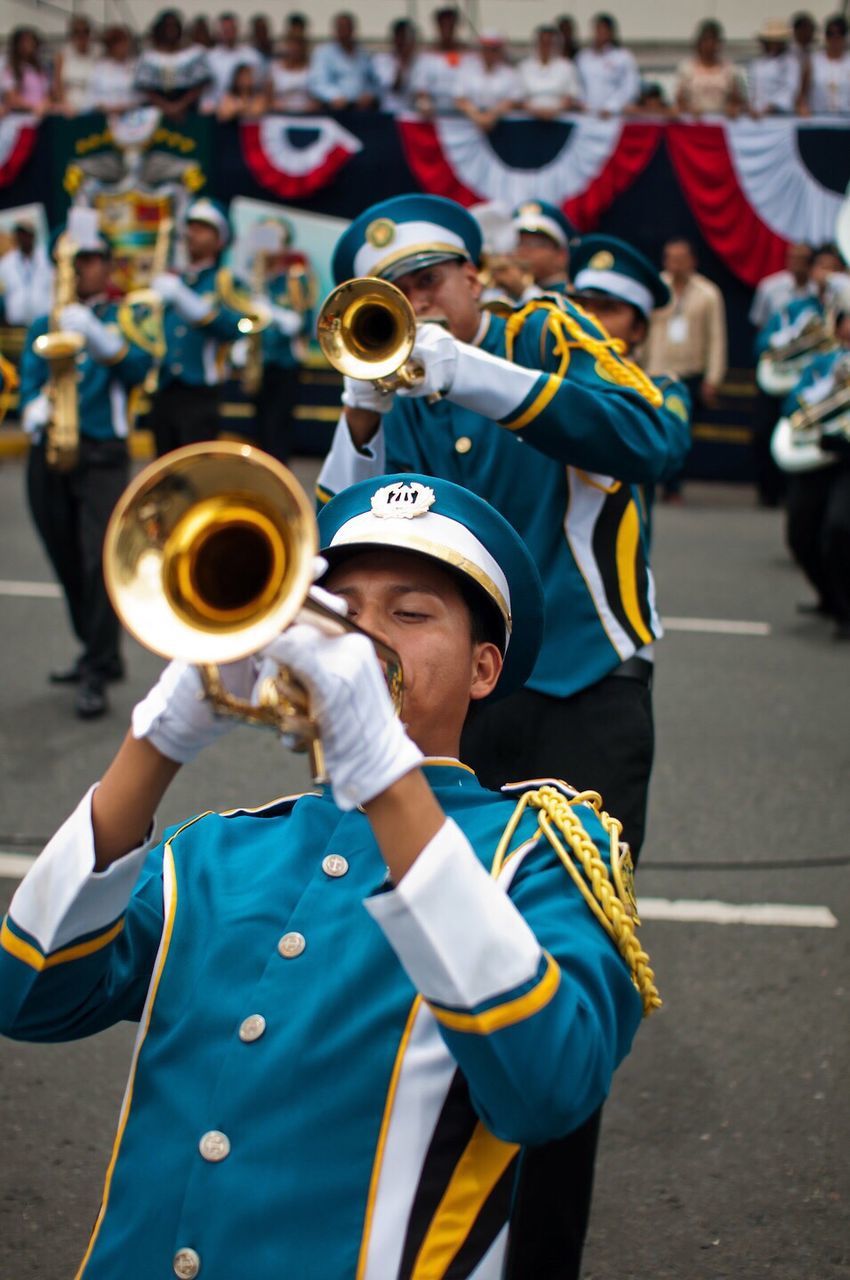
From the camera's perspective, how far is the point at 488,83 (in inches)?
546

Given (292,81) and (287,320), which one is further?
(292,81)

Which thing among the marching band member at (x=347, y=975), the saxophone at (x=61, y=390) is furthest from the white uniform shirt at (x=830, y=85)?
the marching band member at (x=347, y=975)

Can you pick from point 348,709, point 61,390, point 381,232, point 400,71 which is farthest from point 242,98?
point 348,709

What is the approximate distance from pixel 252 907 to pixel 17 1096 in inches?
72.5

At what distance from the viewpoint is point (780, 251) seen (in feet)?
43.2

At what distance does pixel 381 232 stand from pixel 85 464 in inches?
145

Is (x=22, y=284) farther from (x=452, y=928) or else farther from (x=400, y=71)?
(x=452, y=928)

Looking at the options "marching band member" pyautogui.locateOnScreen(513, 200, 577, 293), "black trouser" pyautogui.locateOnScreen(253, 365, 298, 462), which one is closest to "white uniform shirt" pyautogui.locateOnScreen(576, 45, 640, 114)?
"black trouser" pyautogui.locateOnScreen(253, 365, 298, 462)

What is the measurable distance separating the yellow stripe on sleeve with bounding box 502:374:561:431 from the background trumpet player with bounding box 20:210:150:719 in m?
3.75

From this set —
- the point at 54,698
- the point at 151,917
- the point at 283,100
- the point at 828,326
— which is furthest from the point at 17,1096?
the point at 283,100

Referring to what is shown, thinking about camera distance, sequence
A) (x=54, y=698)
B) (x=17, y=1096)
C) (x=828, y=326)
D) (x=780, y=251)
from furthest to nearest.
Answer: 1. (x=780, y=251)
2. (x=828, y=326)
3. (x=54, y=698)
4. (x=17, y=1096)

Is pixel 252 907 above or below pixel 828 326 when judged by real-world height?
above

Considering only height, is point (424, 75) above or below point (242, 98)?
above

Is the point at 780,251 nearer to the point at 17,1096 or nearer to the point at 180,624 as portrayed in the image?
the point at 17,1096
